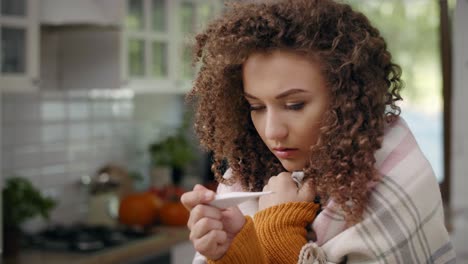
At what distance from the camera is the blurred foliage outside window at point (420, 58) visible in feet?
13.4

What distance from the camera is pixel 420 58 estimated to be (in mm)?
4121

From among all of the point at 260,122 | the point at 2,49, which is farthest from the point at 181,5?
the point at 260,122

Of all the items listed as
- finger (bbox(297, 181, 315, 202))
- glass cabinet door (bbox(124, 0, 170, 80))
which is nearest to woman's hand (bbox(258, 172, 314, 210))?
finger (bbox(297, 181, 315, 202))

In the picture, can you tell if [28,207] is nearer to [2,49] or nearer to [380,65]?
[2,49]

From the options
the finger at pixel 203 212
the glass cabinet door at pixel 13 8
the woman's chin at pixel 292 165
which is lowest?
the finger at pixel 203 212

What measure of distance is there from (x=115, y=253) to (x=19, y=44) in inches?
28.0

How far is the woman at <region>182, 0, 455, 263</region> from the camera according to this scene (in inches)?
25.0

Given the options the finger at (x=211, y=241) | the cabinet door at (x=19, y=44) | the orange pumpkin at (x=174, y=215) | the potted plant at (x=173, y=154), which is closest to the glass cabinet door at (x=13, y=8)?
the cabinet door at (x=19, y=44)

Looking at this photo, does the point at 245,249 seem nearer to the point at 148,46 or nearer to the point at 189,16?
the point at 148,46

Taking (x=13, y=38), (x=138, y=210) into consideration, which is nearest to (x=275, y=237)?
(x=13, y=38)

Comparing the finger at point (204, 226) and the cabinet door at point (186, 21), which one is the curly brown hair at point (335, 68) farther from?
the cabinet door at point (186, 21)

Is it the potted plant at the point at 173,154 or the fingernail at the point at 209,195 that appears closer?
the fingernail at the point at 209,195

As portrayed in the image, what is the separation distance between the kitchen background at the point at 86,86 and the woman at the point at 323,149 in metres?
1.60

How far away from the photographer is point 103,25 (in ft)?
8.43
